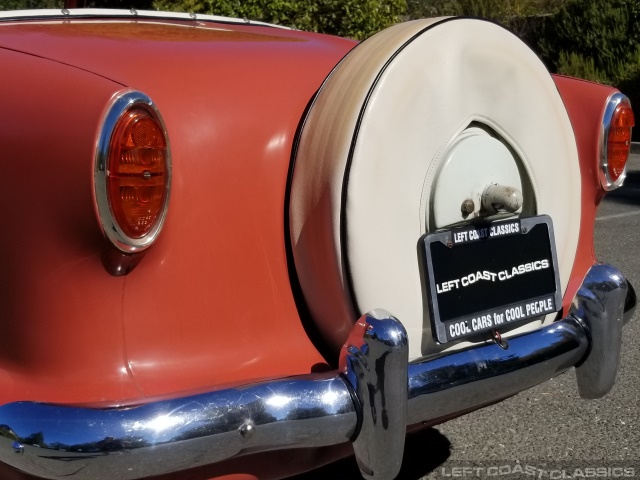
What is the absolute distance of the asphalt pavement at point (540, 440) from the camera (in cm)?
290

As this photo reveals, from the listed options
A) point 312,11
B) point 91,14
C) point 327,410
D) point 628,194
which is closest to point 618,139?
point 327,410

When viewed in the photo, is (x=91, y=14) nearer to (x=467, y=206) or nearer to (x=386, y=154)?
(x=386, y=154)

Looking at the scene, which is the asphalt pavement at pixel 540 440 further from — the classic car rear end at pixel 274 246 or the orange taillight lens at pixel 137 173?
the orange taillight lens at pixel 137 173

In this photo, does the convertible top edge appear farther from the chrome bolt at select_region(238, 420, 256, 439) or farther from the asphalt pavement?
the asphalt pavement

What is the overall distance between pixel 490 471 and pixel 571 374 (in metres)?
0.99

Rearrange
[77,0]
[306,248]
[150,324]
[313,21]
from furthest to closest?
[313,21] → [77,0] → [306,248] → [150,324]

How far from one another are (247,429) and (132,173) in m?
0.52

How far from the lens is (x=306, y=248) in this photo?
1.99 meters

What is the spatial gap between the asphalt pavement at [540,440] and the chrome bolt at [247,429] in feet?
3.79

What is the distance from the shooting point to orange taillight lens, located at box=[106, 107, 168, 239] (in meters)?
1.67

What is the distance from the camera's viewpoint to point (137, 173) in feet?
5.60

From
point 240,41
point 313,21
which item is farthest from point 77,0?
point 313,21

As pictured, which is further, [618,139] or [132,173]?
[618,139]

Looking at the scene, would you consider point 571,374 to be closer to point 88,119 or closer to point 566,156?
point 566,156
